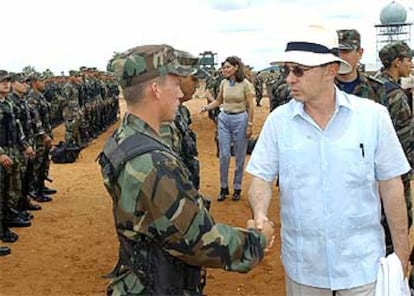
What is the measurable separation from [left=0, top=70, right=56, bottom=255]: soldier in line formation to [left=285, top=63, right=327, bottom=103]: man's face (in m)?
4.81

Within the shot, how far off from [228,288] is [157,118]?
3380mm

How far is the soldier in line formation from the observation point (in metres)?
7.30

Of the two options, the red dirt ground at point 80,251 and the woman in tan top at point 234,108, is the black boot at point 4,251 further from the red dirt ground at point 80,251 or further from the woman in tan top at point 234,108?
the woman in tan top at point 234,108

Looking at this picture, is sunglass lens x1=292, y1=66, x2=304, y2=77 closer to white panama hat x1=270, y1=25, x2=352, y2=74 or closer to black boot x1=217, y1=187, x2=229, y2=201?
white panama hat x1=270, y1=25, x2=352, y2=74

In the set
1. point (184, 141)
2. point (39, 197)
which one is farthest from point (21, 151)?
point (184, 141)

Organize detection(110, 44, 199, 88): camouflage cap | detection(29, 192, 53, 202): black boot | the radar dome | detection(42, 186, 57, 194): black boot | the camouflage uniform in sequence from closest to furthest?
1. detection(110, 44, 199, 88): camouflage cap
2. the camouflage uniform
3. detection(29, 192, 53, 202): black boot
4. detection(42, 186, 57, 194): black boot
5. the radar dome

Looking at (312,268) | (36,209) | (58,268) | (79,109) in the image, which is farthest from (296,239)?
(79,109)

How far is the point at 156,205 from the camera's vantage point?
209cm

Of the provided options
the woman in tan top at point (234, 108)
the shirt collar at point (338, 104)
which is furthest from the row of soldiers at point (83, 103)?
the shirt collar at point (338, 104)

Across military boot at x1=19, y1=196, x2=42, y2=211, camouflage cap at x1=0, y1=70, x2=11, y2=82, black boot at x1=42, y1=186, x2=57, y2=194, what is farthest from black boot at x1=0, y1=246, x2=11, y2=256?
black boot at x1=42, y1=186, x2=57, y2=194

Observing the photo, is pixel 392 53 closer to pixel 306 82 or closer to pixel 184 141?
pixel 184 141

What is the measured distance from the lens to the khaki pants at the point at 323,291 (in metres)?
2.70

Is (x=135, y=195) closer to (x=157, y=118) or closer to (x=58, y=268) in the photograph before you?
(x=157, y=118)

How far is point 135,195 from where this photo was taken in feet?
7.00
